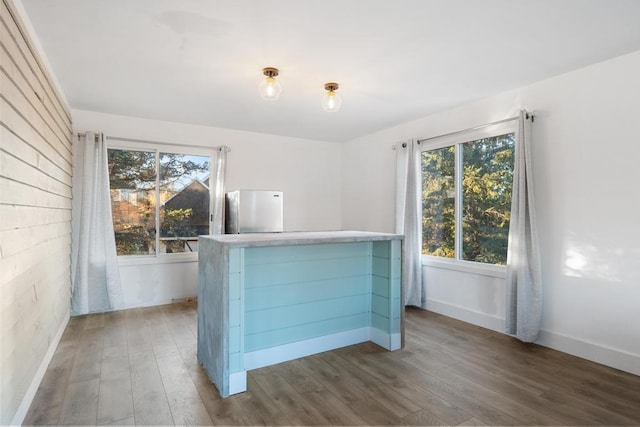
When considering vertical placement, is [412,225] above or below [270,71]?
below

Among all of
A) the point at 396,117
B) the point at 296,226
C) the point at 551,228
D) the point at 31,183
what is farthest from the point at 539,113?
the point at 31,183

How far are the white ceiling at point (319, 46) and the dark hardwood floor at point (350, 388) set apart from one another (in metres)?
2.46

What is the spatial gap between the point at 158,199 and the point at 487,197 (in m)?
4.14

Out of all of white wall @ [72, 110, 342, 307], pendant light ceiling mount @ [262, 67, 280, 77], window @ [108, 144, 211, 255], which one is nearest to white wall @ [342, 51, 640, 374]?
pendant light ceiling mount @ [262, 67, 280, 77]

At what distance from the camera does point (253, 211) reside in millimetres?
4605

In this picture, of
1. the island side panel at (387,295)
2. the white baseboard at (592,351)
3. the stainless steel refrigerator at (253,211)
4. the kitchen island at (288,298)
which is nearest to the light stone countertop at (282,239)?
the kitchen island at (288,298)

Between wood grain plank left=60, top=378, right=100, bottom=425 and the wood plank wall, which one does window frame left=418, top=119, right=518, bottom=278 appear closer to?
wood grain plank left=60, top=378, right=100, bottom=425

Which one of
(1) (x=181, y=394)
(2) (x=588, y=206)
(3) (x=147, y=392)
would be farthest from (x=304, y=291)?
(2) (x=588, y=206)

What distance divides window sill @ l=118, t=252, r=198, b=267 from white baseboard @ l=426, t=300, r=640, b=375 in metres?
3.63

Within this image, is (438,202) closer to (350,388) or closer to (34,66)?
(350,388)

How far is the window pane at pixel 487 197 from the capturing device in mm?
3521

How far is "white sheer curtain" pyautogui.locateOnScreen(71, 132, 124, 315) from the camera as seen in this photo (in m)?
3.94

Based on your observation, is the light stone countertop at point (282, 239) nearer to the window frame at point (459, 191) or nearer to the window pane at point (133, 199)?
the window frame at point (459, 191)

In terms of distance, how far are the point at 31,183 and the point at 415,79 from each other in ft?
10.2
